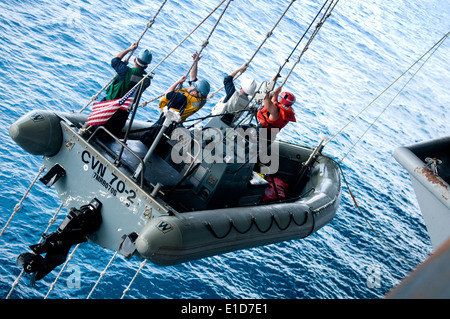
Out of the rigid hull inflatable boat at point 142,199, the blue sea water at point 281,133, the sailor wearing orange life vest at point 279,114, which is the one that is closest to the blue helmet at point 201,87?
the rigid hull inflatable boat at point 142,199

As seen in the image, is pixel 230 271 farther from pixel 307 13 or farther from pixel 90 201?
pixel 307 13

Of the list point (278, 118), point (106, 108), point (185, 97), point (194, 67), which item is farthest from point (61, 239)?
point (278, 118)

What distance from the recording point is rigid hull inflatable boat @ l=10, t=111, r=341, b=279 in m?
6.38

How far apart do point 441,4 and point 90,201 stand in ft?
234

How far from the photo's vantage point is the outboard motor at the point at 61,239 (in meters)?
6.57

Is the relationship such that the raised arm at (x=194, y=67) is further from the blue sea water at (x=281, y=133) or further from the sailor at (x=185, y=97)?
the blue sea water at (x=281, y=133)

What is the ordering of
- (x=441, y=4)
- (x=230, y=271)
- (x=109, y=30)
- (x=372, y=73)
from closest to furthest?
1. (x=230, y=271)
2. (x=109, y=30)
3. (x=372, y=73)
4. (x=441, y=4)

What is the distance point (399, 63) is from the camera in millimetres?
36375

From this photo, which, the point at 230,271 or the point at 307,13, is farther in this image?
the point at 307,13

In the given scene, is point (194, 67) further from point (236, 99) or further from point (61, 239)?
point (61, 239)

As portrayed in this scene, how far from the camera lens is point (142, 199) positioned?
6512 millimetres

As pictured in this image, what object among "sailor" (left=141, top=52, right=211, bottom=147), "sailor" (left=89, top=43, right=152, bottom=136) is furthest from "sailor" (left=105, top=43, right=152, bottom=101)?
"sailor" (left=141, top=52, right=211, bottom=147)
